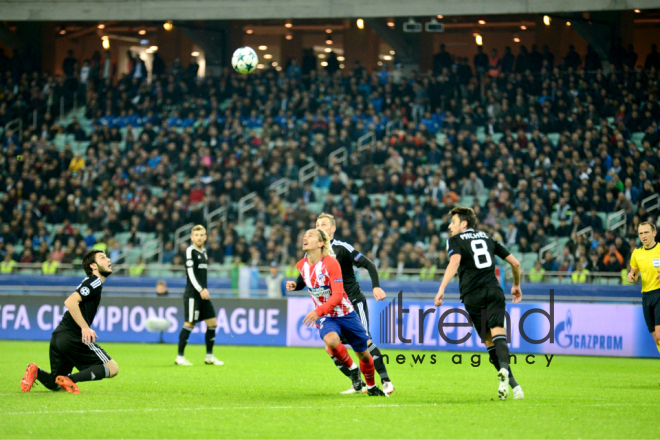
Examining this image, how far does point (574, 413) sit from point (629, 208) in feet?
54.5

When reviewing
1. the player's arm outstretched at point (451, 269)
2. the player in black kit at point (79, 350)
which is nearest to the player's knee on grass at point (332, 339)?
the player's arm outstretched at point (451, 269)

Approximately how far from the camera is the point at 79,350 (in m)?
10.1

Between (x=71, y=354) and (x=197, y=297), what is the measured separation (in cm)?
526

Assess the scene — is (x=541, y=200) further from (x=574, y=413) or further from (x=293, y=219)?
(x=574, y=413)

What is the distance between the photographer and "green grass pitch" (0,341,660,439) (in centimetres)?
740

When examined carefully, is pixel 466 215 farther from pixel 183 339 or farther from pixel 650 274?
pixel 183 339

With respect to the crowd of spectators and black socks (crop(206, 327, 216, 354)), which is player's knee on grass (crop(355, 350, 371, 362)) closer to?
black socks (crop(206, 327, 216, 354))

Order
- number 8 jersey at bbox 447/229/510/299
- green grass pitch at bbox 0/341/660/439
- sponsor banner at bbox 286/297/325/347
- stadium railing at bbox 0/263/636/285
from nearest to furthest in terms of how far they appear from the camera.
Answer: green grass pitch at bbox 0/341/660/439 → number 8 jersey at bbox 447/229/510/299 → sponsor banner at bbox 286/297/325/347 → stadium railing at bbox 0/263/636/285

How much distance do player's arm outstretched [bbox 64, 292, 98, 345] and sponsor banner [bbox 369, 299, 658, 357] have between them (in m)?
9.43

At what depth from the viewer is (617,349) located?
18578 millimetres

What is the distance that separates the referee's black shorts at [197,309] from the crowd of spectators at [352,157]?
8327 millimetres

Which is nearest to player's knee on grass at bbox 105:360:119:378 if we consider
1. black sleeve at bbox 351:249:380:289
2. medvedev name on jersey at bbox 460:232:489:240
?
black sleeve at bbox 351:249:380:289

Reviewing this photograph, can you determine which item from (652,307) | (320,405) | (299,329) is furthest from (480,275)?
(299,329)

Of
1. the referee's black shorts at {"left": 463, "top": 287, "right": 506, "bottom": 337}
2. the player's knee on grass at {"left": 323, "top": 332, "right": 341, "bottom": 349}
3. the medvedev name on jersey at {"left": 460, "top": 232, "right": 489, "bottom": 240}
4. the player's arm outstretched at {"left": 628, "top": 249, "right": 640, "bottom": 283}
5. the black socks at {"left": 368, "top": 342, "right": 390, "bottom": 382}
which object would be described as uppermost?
the medvedev name on jersey at {"left": 460, "top": 232, "right": 489, "bottom": 240}
